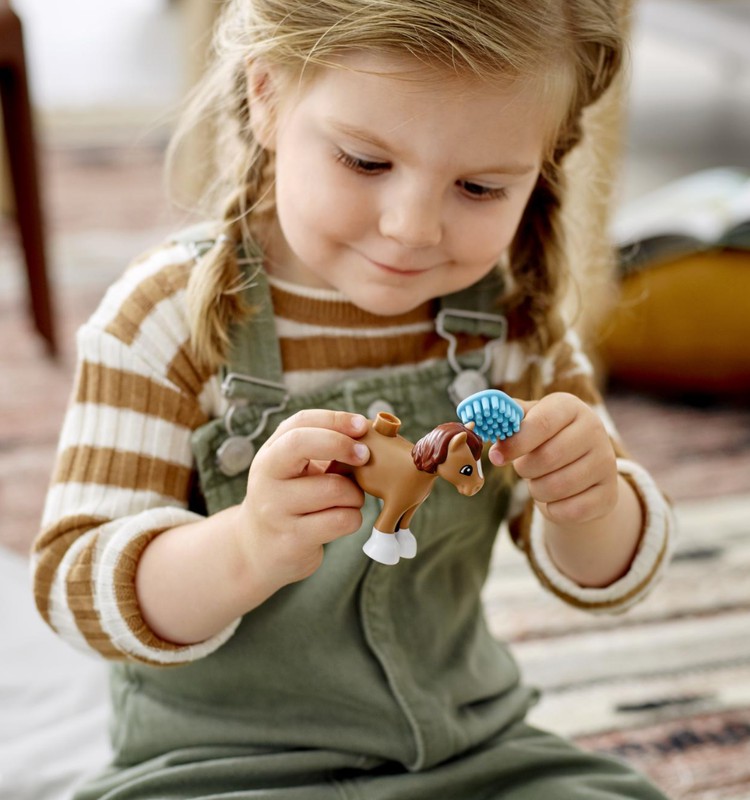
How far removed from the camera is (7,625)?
1.00 m

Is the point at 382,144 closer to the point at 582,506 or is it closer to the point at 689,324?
the point at 582,506

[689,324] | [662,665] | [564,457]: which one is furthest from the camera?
[689,324]

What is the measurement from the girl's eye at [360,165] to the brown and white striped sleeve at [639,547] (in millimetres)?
198

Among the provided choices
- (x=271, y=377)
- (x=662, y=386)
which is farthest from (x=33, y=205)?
(x=271, y=377)

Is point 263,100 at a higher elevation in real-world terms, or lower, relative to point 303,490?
higher

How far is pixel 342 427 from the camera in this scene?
1.88ft

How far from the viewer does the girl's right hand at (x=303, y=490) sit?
570 mm

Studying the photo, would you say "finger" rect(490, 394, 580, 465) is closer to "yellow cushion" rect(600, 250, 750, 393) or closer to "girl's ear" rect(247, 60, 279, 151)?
"girl's ear" rect(247, 60, 279, 151)

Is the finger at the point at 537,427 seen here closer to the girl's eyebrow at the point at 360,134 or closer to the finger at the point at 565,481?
the finger at the point at 565,481

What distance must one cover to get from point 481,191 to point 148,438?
0.80ft

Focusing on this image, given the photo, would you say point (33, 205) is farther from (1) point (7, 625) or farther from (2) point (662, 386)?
(2) point (662, 386)

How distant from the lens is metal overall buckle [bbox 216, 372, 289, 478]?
0.71 metres

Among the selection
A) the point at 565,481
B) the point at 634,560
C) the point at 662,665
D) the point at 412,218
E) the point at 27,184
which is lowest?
the point at 662,665

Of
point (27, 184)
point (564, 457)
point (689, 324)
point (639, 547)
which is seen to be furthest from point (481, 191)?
point (27, 184)
